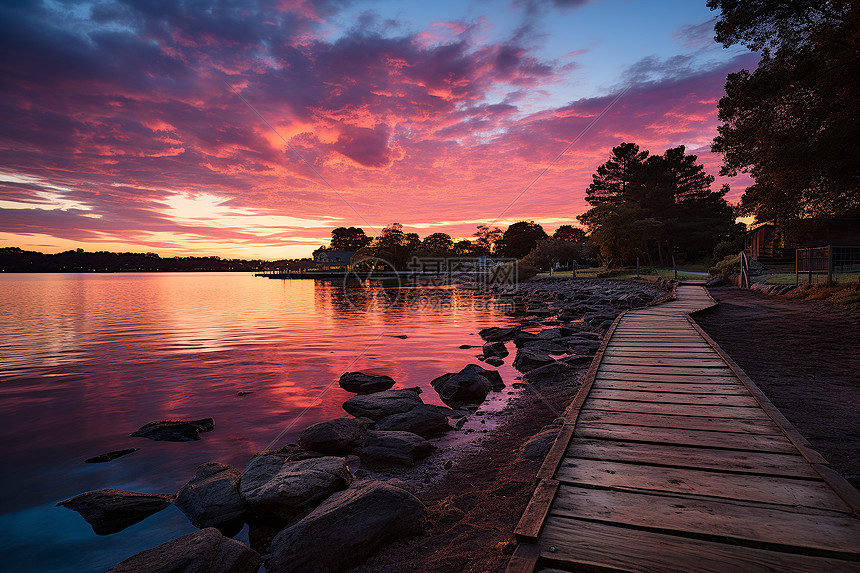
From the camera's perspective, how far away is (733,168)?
43.5 feet

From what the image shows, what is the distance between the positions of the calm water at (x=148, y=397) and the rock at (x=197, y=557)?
118 centimetres

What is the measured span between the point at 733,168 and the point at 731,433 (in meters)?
12.4

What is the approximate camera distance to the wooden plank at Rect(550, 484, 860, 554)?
263 centimetres

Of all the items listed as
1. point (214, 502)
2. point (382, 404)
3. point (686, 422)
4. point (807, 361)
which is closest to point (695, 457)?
point (686, 422)

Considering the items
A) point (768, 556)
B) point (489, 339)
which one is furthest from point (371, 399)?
point (489, 339)

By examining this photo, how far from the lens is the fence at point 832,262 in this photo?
640 inches

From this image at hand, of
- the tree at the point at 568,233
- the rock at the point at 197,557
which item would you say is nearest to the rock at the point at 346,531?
the rock at the point at 197,557

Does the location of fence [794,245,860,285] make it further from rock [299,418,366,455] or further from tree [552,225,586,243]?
tree [552,225,586,243]

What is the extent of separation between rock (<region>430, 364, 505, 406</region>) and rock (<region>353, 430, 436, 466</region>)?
2.65 metres

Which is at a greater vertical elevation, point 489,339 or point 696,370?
point 696,370

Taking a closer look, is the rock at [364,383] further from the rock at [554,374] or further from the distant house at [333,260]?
the distant house at [333,260]

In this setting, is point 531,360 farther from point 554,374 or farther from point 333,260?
point 333,260

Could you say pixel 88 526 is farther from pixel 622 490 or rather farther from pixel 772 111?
pixel 772 111

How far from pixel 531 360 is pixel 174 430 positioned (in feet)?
28.4
